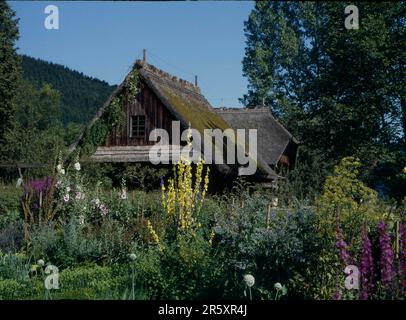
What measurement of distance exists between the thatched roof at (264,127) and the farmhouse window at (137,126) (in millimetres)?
6558

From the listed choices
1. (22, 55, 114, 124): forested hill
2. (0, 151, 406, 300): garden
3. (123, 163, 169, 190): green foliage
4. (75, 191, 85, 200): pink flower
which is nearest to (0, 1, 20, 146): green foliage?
(22, 55, 114, 124): forested hill

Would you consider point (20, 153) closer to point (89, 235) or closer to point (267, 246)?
point (89, 235)

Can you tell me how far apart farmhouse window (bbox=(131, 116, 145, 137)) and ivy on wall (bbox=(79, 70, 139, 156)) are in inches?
15.4

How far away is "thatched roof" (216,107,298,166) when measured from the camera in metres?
23.6

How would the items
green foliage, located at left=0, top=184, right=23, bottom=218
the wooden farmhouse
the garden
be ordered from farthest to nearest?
the wooden farmhouse
green foliage, located at left=0, top=184, right=23, bottom=218
the garden

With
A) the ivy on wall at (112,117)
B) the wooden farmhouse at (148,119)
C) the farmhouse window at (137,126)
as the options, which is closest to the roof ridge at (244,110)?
the wooden farmhouse at (148,119)

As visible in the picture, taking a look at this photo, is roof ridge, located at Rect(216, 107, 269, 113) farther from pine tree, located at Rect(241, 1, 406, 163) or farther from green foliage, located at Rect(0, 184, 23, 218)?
green foliage, located at Rect(0, 184, 23, 218)

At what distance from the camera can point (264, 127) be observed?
25312 mm

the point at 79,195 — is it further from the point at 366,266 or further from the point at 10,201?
the point at 366,266

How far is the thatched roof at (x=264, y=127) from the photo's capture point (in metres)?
23.6

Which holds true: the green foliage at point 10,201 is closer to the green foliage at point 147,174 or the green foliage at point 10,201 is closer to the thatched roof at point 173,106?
the green foliage at point 147,174

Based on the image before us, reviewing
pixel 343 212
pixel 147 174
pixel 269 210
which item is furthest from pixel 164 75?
pixel 343 212

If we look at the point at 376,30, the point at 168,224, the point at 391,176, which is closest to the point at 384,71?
the point at 376,30
